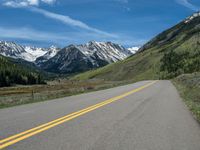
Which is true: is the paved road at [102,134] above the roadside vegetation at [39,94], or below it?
below

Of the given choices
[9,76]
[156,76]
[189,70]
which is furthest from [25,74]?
[189,70]

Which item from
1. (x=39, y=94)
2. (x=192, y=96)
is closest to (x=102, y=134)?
(x=192, y=96)

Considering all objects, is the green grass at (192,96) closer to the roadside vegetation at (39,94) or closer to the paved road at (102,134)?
the paved road at (102,134)

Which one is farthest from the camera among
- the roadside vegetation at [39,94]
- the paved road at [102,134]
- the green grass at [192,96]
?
the roadside vegetation at [39,94]

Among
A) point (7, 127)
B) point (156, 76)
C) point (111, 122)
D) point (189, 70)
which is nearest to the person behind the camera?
point (7, 127)

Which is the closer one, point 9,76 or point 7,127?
point 7,127

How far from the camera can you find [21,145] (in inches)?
288

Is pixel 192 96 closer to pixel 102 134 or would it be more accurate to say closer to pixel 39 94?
pixel 102 134

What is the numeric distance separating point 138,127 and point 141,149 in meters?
3.18

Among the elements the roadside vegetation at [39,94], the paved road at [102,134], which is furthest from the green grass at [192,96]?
the roadside vegetation at [39,94]

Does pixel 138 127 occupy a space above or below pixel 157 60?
below

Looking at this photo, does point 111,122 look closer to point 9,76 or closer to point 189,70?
point 9,76

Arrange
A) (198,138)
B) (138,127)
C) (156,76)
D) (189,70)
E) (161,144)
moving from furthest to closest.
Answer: (156,76) < (189,70) < (138,127) < (198,138) < (161,144)

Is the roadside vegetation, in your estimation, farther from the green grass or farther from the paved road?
the green grass
